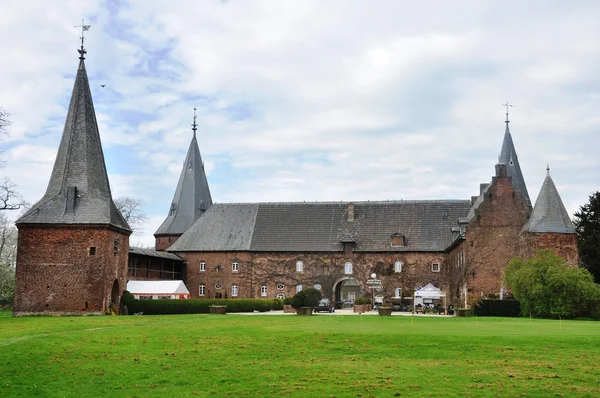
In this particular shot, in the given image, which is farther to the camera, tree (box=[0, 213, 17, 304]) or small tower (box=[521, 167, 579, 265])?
tree (box=[0, 213, 17, 304])

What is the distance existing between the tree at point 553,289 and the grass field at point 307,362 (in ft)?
40.5

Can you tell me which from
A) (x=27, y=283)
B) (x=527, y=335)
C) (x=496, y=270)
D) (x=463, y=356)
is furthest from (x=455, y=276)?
(x=463, y=356)

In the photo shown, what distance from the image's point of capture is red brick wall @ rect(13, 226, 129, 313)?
49.0m

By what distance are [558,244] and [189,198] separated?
1595 inches

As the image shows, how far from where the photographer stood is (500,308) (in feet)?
144

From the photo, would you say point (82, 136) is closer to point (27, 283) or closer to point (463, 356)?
point (27, 283)

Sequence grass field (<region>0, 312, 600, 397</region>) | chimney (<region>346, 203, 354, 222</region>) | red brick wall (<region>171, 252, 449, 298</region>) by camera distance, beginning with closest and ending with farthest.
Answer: grass field (<region>0, 312, 600, 397</region>)
red brick wall (<region>171, 252, 449, 298</region>)
chimney (<region>346, 203, 354, 222</region>)

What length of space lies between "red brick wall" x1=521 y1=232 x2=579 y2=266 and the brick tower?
28.5 meters

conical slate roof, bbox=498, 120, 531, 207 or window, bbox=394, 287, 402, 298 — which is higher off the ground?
conical slate roof, bbox=498, 120, 531, 207

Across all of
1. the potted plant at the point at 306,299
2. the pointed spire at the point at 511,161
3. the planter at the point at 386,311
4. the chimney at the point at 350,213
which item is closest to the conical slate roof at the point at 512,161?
the pointed spire at the point at 511,161

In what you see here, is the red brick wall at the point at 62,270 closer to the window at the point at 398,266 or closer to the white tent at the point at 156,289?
the white tent at the point at 156,289

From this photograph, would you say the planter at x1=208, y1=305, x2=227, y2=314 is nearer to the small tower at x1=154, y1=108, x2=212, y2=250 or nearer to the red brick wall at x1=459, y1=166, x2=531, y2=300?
the red brick wall at x1=459, y1=166, x2=531, y2=300

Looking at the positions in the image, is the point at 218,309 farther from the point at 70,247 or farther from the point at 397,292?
the point at 397,292

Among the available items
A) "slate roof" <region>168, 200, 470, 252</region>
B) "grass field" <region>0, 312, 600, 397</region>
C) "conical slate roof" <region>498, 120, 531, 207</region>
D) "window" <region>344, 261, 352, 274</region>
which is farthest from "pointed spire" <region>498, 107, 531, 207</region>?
"grass field" <region>0, 312, 600, 397</region>
